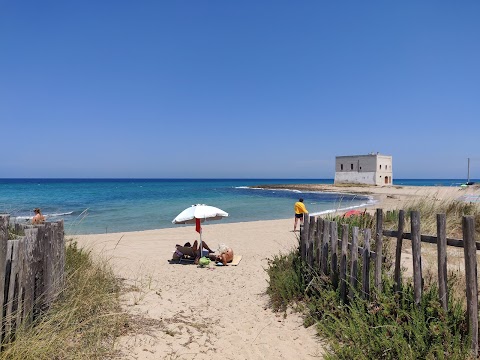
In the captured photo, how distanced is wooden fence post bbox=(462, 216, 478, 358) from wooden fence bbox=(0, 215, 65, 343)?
425 cm

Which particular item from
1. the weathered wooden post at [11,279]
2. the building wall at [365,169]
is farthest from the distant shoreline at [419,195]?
the weathered wooden post at [11,279]

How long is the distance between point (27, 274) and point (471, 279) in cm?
433

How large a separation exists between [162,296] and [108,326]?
6.62ft

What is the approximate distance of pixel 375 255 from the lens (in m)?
4.41

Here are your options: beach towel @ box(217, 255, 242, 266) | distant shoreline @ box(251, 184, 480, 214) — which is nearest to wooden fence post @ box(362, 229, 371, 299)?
beach towel @ box(217, 255, 242, 266)

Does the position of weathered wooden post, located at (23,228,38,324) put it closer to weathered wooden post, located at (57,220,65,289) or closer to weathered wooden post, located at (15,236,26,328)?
weathered wooden post, located at (15,236,26,328)

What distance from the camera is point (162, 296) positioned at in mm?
6348

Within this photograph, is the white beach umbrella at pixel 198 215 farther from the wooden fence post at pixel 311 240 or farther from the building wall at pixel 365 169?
the building wall at pixel 365 169

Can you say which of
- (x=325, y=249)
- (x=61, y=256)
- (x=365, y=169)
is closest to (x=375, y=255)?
(x=325, y=249)

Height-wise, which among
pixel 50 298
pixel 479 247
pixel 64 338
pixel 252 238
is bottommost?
pixel 252 238

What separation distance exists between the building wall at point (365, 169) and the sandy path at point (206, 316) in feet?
200

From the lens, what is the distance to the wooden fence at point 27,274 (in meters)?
3.22

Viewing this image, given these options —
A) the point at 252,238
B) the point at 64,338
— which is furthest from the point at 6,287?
the point at 252,238

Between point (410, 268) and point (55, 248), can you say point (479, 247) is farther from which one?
point (55, 248)
